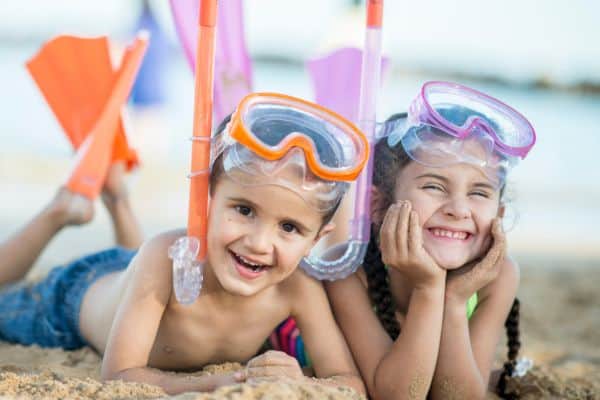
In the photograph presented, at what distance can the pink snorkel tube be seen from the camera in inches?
120

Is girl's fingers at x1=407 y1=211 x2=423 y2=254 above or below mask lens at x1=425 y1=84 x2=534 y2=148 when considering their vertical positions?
below

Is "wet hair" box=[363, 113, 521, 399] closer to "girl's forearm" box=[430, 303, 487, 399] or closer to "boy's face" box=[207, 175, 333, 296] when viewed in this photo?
"girl's forearm" box=[430, 303, 487, 399]

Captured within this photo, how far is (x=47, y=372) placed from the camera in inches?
117

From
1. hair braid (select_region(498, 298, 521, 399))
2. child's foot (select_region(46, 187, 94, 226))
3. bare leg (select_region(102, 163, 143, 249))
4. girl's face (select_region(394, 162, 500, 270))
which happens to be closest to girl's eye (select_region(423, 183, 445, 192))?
girl's face (select_region(394, 162, 500, 270))

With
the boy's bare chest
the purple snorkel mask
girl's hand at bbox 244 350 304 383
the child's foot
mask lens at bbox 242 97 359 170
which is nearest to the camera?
girl's hand at bbox 244 350 304 383

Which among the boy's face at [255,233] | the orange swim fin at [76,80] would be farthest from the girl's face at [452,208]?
the orange swim fin at [76,80]

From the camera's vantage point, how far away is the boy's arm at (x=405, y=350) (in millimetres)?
2898

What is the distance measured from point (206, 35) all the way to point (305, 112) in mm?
425


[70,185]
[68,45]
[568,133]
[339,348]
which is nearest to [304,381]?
[339,348]

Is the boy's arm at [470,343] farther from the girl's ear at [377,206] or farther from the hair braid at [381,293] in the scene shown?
the girl's ear at [377,206]

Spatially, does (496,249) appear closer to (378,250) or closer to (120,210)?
(378,250)

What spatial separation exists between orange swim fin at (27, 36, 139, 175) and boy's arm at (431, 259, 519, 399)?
2.21 metres

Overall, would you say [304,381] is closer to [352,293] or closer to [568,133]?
[352,293]

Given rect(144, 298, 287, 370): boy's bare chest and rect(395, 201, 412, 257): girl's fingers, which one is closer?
rect(395, 201, 412, 257): girl's fingers
